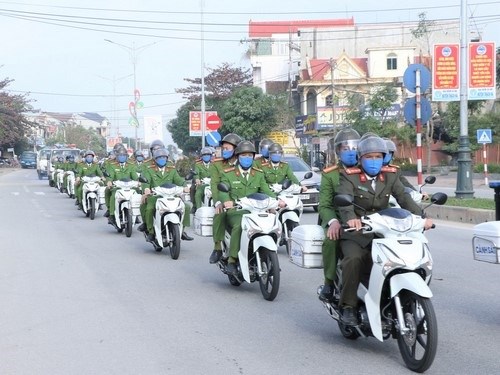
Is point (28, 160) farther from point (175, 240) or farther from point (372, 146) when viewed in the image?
point (372, 146)

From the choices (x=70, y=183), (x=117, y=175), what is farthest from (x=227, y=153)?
(x=70, y=183)

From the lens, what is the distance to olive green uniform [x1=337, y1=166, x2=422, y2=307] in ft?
21.8

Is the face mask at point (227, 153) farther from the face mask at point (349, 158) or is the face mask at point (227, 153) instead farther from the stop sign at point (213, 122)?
the stop sign at point (213, 122)

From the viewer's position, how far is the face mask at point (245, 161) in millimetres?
10234

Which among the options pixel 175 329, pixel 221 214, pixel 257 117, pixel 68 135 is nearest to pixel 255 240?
pixel 221 214

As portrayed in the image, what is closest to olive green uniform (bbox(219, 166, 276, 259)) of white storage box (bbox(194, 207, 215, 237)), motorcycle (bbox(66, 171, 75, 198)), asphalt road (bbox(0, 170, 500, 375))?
white storage box (bbox(194, 207, 215, 237))

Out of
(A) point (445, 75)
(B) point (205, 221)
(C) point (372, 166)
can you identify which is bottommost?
(B) point (205, 221)

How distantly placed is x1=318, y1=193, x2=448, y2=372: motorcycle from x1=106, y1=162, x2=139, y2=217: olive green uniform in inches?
440

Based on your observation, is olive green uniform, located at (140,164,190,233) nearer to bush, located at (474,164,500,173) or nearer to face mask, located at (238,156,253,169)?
face mask, located at (238,156,253,169)

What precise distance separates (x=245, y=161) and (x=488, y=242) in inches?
147

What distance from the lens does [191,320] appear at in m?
8.36

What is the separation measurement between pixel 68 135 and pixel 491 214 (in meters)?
116

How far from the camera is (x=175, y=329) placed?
792 cm

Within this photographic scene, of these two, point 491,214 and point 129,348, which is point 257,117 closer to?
point 491,214
